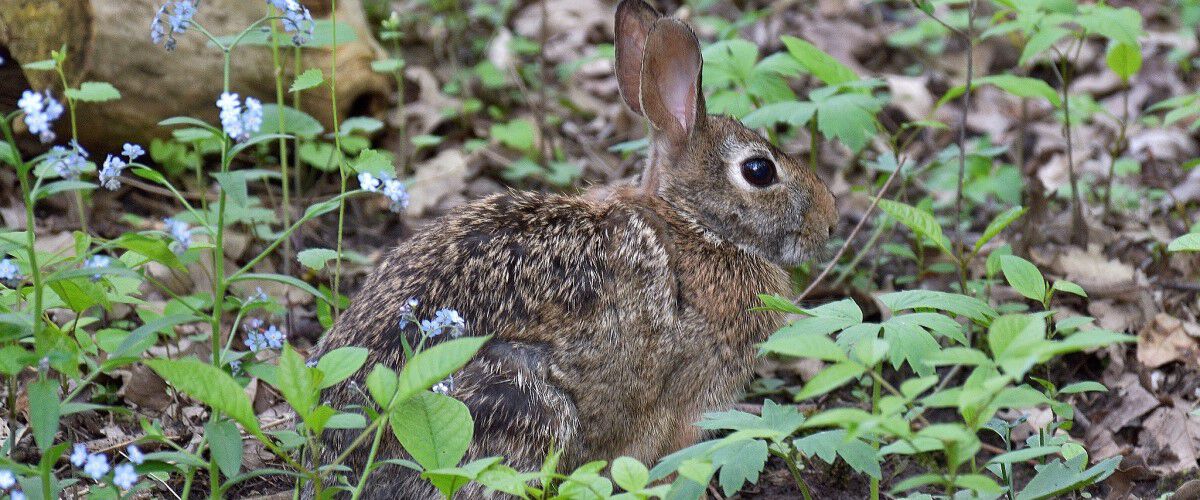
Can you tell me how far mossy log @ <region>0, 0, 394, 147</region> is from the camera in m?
6.26

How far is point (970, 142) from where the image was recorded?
8711mm

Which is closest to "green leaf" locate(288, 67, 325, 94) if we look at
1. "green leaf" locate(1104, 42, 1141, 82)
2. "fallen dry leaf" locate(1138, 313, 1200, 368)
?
"fallen dry leaf" locate(1138, 313, 1200, 368)

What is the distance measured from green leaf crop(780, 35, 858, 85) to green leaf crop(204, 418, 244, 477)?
3456 millimetres

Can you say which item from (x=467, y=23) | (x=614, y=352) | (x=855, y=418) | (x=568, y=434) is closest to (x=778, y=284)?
(x=614, y=352)

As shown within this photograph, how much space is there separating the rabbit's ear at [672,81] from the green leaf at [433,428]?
198 cm

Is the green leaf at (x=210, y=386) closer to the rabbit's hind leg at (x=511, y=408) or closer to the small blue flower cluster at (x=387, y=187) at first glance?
the small blue flower cluster at (x=387, y=187)

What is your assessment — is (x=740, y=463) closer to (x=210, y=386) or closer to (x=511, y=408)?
(x=511, y=408)

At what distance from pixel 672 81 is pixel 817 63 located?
1062mm

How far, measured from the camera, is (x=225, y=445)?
327 centimetres

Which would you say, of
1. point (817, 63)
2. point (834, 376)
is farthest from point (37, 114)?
point (817, 63)

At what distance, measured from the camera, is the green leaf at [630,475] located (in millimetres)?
3143

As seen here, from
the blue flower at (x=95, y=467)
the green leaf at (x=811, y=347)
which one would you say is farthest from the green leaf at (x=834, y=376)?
the blue flower at (x=95, y=467)

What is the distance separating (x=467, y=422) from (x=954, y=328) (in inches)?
63.4

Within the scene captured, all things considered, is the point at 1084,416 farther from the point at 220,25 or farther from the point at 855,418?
the point at 220,25
